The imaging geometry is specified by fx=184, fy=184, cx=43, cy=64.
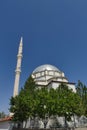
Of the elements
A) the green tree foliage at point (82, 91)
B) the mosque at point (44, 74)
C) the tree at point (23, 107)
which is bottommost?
the tree at point (23, 107)

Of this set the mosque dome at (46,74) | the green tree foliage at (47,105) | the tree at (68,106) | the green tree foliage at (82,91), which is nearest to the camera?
the green tree foliage at (47,105)

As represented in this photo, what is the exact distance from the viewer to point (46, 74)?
46.4 meters

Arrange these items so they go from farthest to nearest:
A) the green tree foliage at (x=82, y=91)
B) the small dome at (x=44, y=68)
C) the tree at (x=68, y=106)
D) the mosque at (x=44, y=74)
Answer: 1. the small dome at (x=44, y=68)
2. the mosque at (x=44, y=74)
3. the green tree foliage at (x=82, y=91)
4. the tree at (x=68, y=106)

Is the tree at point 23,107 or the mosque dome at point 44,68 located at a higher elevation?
the mosque dome at point 44,68

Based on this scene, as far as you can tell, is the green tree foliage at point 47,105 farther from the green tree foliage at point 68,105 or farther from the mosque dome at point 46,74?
the mosque dome at point 46,74

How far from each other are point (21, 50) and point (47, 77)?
9.35 meters

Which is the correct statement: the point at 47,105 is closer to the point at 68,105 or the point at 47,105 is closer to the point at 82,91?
the point at 68,105

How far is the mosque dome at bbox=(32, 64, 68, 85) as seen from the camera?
→ 45.2 meters

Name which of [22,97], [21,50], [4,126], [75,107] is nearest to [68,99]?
[75,107]

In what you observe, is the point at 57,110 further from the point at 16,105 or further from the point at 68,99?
the point at 16,105

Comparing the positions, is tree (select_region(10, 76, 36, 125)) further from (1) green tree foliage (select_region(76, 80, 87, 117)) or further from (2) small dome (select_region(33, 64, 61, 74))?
(2) small dome (select_region(33, 64, 61, 74))

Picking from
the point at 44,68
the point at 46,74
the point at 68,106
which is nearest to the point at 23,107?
the point at 68,106

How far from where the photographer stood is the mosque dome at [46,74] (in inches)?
1780

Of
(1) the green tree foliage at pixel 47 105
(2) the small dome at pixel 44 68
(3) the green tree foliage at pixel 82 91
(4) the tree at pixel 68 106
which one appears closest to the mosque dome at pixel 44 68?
(2) the small dome at pixel 44 68
